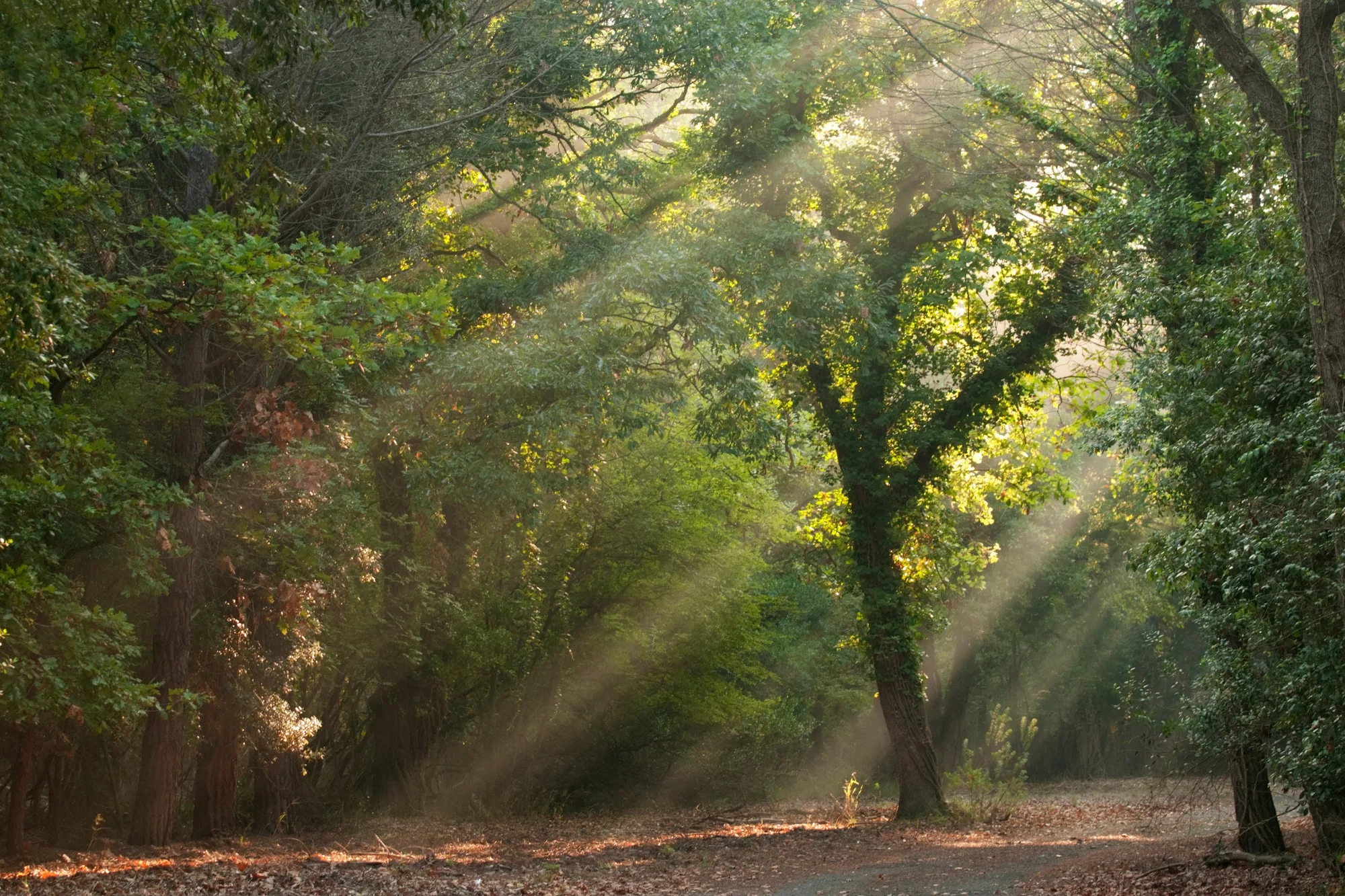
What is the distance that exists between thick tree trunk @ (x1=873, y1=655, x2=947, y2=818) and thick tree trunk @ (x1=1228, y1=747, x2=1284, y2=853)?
766cm

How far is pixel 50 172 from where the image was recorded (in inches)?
366

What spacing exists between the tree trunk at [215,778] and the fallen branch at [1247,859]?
12.9 m

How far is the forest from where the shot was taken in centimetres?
896

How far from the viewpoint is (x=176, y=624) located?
1383cm

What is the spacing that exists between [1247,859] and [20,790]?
15.2 m

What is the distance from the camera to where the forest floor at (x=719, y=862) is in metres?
11.1

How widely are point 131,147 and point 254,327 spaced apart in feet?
7.45

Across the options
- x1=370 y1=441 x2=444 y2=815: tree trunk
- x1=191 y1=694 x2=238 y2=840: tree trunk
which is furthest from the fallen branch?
x1=191 y1=694 x2=238 y2=840: tree trunk

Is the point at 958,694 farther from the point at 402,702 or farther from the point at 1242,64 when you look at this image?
the point at 1242,64

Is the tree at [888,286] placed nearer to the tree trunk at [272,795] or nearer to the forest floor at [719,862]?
the forest floor at [719,862]

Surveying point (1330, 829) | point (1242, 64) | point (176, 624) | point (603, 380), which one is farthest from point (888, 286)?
point (176, 624)

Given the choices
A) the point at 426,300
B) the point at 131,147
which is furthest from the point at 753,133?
the point at 131,147

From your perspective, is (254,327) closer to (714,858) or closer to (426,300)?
(426,300)

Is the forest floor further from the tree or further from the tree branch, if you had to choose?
the tree branch
